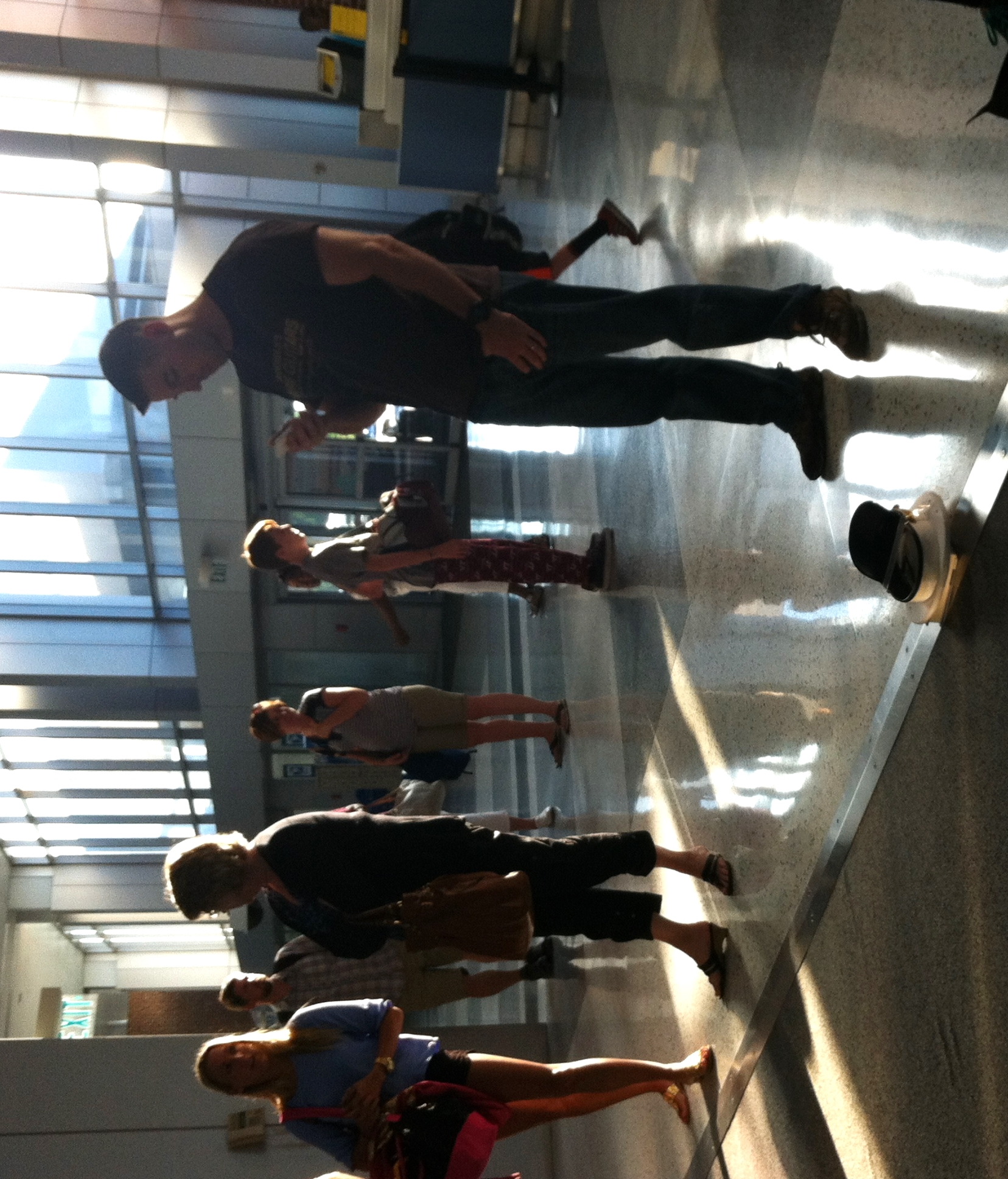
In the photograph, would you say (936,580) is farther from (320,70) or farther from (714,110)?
(320,70)

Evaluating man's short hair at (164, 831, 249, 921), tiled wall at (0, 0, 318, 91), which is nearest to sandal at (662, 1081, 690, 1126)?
man's short hair at (164, 831, 249, 921)

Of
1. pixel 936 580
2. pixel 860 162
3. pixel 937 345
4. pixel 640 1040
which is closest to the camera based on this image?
pixel 936 580

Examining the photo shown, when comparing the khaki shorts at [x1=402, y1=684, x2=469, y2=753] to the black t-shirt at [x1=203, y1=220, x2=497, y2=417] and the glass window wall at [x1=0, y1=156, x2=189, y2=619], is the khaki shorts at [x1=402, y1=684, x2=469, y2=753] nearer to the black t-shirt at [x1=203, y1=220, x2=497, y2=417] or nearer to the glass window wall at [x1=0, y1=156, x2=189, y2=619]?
the black t-shirt at [x1=203, y1=220, x2=497, y2=417]

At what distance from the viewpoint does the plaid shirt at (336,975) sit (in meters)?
4.54

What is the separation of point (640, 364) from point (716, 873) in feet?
5.38

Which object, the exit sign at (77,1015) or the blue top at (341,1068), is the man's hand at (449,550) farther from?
the exit sign at (77,1015)

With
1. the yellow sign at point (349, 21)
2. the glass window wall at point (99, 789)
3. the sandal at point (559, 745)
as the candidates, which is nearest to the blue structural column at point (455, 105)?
the yellow sign at point (349, 21)

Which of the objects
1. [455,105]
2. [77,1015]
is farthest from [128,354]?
[77,1015]

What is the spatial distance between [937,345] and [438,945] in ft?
8.96

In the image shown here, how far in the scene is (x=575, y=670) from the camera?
6.43 m

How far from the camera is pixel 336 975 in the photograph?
455 centimetres

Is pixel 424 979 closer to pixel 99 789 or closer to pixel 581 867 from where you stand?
pixel 581 867

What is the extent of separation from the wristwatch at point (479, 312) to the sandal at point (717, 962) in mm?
2027

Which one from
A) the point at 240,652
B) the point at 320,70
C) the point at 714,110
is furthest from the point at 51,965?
the point at 714,110
